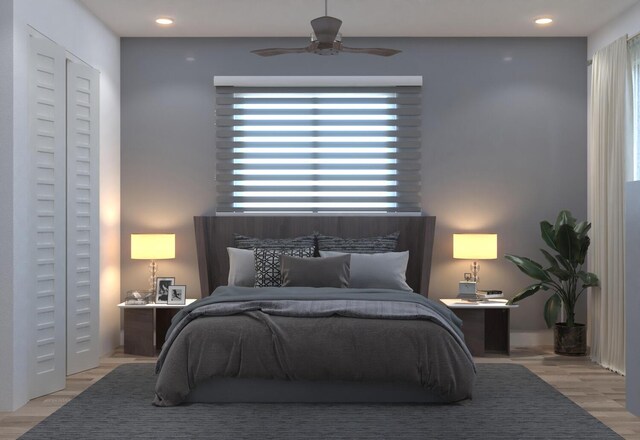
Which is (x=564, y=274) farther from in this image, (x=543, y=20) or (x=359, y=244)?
(x=543, y=20)

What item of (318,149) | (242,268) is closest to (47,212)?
(242,268)

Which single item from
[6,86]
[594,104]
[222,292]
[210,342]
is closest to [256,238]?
[222,292]

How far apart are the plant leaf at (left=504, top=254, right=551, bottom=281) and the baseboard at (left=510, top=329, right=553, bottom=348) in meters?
0.71

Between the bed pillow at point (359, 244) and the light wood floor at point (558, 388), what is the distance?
48.7 inches

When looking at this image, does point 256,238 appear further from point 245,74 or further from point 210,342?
point 210,342

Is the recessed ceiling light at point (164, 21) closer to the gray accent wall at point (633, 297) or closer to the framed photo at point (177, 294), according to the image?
the framed photo at point (177, 294)

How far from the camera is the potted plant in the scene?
635 centimetres

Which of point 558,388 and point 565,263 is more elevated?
point 565,263

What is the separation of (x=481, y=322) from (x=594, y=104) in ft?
6.85

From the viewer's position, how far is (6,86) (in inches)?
182

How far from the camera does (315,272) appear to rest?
5953mm

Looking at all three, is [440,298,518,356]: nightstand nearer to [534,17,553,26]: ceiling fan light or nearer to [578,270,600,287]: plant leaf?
[578,270,600,287]: plant leaf

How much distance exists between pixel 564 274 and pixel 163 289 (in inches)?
135


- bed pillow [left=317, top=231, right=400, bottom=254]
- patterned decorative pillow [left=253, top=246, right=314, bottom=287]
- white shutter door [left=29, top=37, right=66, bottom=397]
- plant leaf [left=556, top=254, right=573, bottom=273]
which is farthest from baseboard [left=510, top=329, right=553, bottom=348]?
white shutter door [left=29, top=37, right=66, bottom=397]
